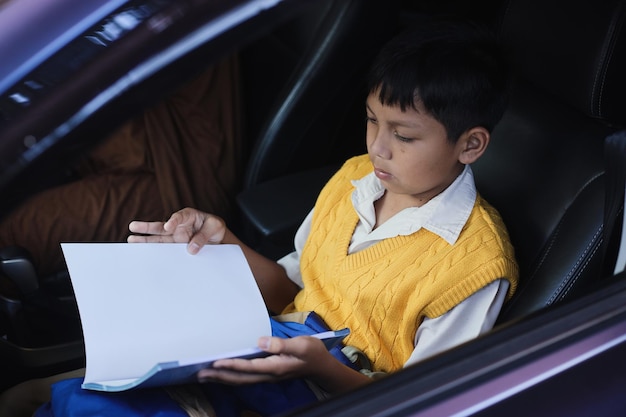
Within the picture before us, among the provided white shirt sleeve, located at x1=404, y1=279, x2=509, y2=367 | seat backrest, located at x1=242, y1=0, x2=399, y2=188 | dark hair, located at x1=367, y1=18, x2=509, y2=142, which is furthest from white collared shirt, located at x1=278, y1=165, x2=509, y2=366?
seat backrest, located at x1=242, y1=0, x2=399, y2=188

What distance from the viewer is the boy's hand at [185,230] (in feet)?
4.32

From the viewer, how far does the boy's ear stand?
1327mm

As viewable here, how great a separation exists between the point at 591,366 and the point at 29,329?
1.09 m

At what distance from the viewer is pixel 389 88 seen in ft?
4.28

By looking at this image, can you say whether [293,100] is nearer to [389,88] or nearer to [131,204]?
[131,204]

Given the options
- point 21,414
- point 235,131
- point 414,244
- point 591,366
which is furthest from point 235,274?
point 235,131

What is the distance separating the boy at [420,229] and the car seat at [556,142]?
7cm

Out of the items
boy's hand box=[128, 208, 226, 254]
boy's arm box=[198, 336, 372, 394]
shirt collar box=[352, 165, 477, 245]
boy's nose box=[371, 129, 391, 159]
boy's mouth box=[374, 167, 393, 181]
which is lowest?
boy's arm box=[198, 336, 372, 394]

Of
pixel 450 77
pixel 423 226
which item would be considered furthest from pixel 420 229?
pixel 450 77

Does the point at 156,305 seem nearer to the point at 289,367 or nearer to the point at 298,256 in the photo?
the point at 289,367

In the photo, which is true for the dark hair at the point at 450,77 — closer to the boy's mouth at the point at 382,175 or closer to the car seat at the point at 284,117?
the boy's mouth at the point at 382,175

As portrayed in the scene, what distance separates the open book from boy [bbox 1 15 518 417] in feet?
0.23

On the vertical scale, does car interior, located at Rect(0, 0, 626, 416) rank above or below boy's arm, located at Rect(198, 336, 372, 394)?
above

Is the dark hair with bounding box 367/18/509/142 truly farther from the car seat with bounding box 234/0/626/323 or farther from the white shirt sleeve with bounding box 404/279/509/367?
the white shirt sleeve with bounding box 404/279/509/367
